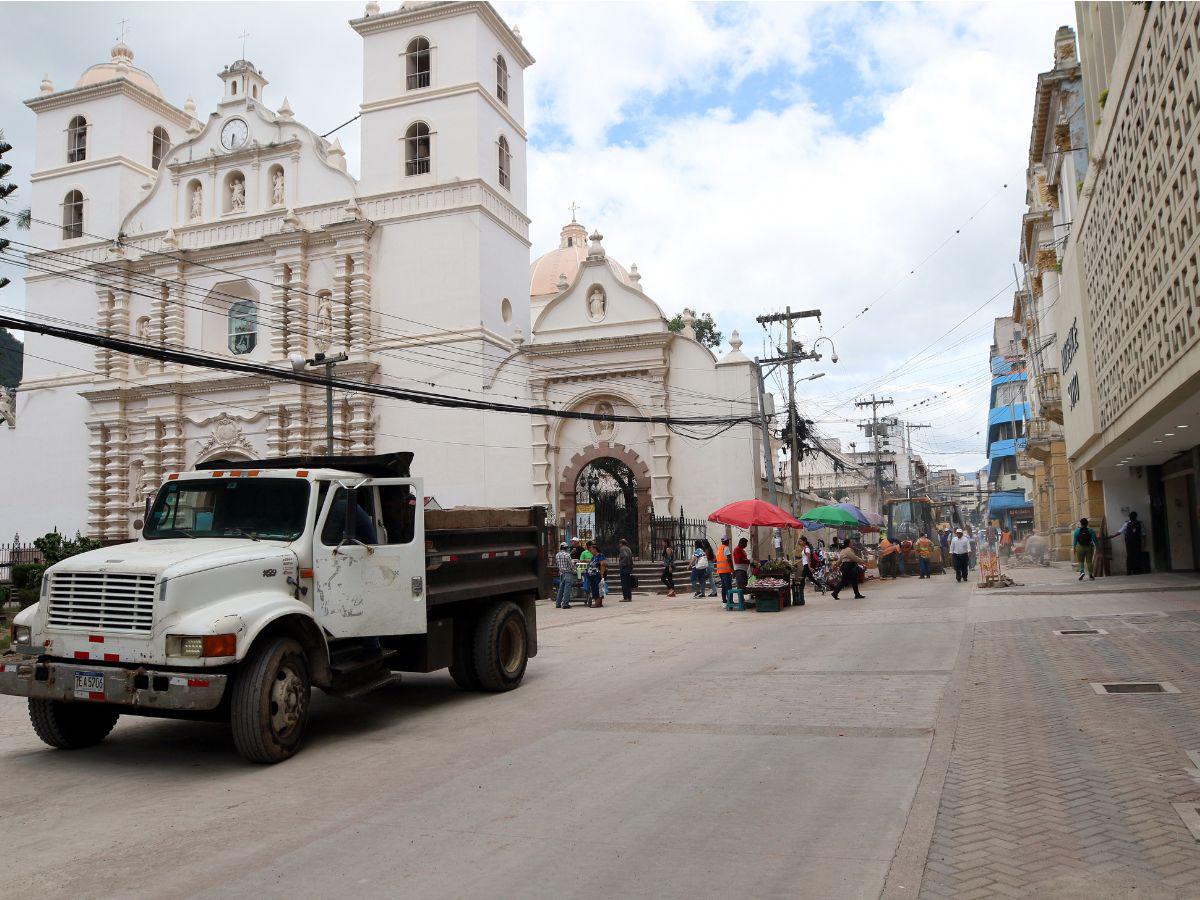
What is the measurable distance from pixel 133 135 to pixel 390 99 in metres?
13.2

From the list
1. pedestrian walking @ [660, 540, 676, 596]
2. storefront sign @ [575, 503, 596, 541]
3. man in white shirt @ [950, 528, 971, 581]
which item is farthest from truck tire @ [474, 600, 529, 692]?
man in white shirt @ [950, 528, 971, 581]

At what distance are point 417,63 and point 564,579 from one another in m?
22.2

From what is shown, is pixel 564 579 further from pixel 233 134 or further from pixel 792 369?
pixel 233 134

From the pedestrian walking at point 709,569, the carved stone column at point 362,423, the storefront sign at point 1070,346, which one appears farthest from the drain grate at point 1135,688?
the carved stone column at point 362,423

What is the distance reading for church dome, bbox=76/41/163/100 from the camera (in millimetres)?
41094

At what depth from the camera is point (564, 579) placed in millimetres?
25125

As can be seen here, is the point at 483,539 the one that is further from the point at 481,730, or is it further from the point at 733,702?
the point at 733,702

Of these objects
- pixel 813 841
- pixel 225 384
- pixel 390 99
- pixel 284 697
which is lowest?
pixel 813 841

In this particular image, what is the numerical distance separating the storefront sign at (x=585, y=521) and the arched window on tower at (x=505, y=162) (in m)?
13.4

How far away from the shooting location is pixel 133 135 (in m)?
41.2

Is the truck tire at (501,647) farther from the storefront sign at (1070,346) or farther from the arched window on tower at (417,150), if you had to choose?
the arched window on tower at (417,150)

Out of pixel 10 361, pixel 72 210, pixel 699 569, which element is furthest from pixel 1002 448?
pixel 10 361

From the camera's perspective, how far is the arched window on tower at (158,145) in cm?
4219

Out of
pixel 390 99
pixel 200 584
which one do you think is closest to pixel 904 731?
pixel 200 584
